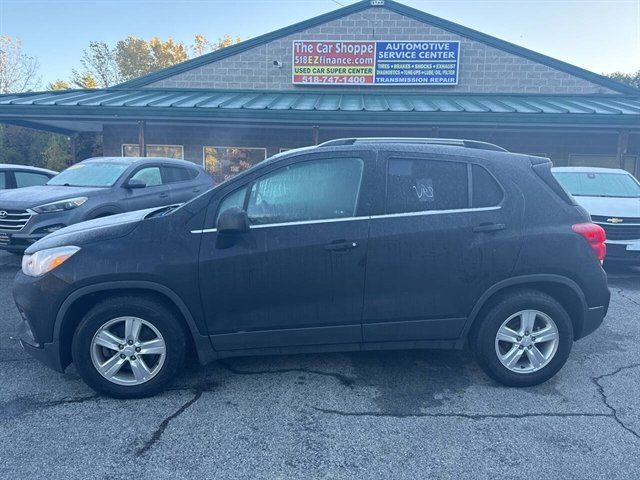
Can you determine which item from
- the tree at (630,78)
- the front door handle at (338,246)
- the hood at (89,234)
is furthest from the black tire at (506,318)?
the tree at (630,78)

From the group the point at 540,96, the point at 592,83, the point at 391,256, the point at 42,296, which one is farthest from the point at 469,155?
the point at 592,83

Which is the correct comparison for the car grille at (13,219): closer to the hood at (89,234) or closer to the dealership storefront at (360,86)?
the hood at (89,234)

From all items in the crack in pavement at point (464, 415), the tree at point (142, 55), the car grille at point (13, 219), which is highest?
the tree at point (142, 55)

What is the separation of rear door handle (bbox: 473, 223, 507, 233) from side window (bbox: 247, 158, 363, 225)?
0.97m

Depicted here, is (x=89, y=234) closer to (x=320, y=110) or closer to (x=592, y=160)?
(x=320, y=110)

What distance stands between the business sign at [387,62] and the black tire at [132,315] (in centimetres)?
1262

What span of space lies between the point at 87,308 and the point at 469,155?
10.5 feet

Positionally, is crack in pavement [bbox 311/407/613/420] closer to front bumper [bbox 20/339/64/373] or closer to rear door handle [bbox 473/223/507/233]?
rear door handle [bbox 473/223/507/233]

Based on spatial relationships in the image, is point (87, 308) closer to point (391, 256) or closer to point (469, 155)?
point (391, 256)

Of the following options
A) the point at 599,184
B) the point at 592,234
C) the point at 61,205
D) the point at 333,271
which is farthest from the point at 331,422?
the point at 599,184

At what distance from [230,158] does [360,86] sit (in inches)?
192

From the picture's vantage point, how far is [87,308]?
326 cm

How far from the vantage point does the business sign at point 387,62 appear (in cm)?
1414

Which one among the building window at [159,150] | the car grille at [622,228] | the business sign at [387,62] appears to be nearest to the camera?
the car grille at [622,228]
